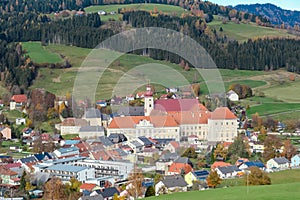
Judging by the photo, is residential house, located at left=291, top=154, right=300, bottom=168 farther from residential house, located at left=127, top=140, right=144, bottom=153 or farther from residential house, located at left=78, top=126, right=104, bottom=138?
residential house, located at left=78, top=126, right=104, bottom=138

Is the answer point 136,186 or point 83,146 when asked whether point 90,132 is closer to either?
point 83,146

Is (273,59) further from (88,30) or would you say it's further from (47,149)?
(47,149)

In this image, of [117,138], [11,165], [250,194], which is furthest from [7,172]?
[250,194]

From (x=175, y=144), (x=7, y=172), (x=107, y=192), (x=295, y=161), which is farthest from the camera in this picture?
(x=175, y=144)

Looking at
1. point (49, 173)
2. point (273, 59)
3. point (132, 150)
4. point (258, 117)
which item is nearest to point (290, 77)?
point (273, 59)

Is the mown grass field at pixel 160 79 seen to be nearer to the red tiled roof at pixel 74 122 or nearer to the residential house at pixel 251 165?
the red tiled roof at pixel 74 122

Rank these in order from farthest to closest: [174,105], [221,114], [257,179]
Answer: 1. [174,105]
2. [221,114]
3. [257,179]

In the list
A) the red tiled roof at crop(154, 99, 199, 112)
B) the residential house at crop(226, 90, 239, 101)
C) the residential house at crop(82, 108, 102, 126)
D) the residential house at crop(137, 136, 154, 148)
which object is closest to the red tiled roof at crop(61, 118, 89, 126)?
the residential house at crop(82, 108, 102, 126)
